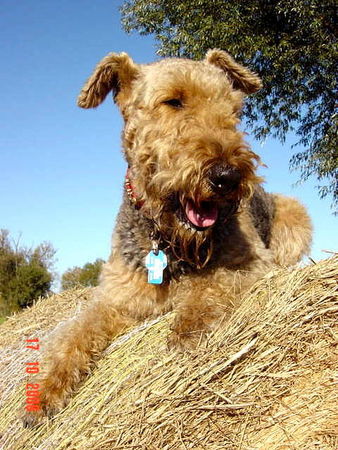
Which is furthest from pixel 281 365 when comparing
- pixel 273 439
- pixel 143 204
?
pixel 143 204

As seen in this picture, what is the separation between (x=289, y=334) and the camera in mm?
2797

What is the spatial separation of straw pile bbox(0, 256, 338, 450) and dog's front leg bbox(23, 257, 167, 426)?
0.40ft

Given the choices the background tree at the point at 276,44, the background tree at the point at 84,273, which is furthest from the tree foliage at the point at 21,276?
the background tree at the point at 276,44

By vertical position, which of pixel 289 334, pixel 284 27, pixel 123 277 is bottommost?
pixel 289 334

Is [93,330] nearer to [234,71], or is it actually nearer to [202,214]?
[202,214]

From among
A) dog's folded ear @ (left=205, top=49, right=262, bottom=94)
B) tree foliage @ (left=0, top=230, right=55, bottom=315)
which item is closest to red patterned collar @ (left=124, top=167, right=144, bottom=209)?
dog's folded ear @ (left=205, top=49, right=262, bottom=94)

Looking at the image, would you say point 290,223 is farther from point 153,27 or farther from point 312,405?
point 153,27

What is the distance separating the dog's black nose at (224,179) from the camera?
9.64 ft

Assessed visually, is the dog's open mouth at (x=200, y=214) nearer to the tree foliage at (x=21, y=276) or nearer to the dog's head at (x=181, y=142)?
the dog's head at (x=181, y=142)

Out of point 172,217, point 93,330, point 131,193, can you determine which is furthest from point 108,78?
point 93,330

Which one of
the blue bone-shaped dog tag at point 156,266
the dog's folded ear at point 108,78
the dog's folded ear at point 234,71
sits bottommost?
the blue bone-shaped dog tag at point 156,266

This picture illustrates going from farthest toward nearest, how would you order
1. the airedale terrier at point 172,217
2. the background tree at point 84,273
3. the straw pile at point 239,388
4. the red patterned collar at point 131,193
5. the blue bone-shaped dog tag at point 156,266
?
the background tree at point 84,273 < the red patterned collar at point 131,193 < the blue bone-shaped dog tag at point 156,266 < the airedale terrier at point 172,217 < the straw pile at point 239,388

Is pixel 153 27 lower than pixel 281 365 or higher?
higher

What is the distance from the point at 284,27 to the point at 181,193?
13.0 m
